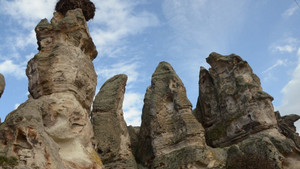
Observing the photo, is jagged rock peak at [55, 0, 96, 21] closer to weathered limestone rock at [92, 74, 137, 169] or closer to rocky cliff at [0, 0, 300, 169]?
rocky cliff at [0, 0, 300, 169]

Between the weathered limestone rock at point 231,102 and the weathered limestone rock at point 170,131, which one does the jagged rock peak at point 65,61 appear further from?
the weathered limestone rock at point 231,102

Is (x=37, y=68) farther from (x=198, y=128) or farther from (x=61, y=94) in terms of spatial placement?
(x=198, y=128)

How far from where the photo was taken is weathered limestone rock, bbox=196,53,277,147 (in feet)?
44.8

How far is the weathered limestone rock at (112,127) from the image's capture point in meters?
12.3

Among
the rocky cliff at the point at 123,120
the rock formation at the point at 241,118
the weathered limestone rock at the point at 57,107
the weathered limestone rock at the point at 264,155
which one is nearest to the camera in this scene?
the weathered limestone rock at the point at 57,107

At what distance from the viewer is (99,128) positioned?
13.0m

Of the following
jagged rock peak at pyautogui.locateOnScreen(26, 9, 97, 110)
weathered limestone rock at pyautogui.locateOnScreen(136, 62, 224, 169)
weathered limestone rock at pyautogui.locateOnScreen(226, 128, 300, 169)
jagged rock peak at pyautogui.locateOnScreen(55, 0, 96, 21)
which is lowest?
weathered limestone rock at pyautogui.locateOnScreen(226, 128, 300, 169)

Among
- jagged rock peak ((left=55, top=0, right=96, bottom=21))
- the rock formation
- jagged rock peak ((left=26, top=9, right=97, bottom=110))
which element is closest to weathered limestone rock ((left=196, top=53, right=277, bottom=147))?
the rock formation

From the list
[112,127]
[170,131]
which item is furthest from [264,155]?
[112,127]

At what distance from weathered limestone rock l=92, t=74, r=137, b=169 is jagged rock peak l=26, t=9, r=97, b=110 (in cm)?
175

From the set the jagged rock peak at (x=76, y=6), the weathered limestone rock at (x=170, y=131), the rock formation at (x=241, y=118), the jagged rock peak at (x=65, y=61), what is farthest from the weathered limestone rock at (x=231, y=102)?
the jagged rock peak at (x=76, y=6)

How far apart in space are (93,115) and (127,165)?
8.52ft

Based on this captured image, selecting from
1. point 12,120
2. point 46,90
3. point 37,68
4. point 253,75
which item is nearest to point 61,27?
point 37,68

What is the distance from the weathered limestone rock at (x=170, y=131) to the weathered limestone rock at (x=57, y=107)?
2.87m
